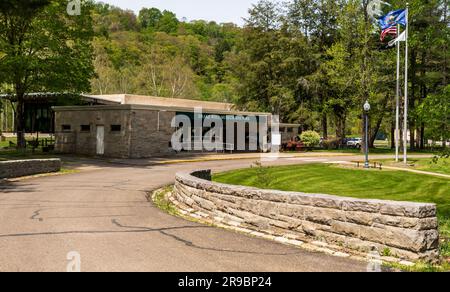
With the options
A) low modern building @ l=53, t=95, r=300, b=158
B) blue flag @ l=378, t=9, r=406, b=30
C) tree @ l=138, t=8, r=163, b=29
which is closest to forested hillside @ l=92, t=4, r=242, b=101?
low modern building @ l=53, t=95, r=300, b=158

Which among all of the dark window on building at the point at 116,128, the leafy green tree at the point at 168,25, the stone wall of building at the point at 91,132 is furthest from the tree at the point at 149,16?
the dark window on building at the point at 116,128

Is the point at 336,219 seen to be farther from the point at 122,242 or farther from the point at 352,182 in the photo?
the point at 352,182

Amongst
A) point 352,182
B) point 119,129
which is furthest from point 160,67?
point 352,182

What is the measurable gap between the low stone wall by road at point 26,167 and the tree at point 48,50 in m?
9.26

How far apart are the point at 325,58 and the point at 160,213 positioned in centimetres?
4955

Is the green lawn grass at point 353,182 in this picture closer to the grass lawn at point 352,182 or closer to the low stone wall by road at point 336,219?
the grass lawn at point 352,182

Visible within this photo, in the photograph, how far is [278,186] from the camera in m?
21.1

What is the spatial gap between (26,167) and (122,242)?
14.7 metres

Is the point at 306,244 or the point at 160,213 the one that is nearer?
the point at 306,244

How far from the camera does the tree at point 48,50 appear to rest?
1173 inches

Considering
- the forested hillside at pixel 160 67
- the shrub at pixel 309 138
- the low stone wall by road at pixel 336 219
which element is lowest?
the low stone wall by road at pixel 336 219

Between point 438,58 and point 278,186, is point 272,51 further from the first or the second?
point 278,186

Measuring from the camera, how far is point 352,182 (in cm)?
2233

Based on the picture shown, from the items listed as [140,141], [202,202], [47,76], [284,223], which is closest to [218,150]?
[140,141]
